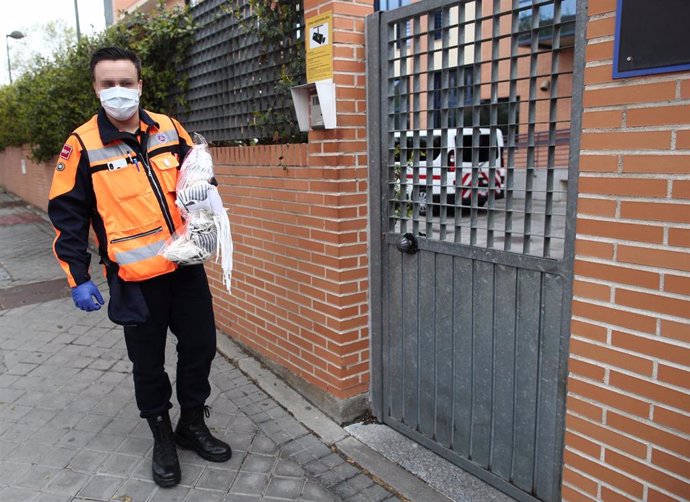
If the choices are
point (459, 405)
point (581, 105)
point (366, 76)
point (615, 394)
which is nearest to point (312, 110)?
point (366, 76)

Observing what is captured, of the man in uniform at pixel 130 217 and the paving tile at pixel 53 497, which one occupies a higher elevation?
the man in uniform at pixel 130 217

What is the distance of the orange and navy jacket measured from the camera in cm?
270

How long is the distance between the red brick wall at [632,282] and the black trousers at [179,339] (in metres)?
1.92

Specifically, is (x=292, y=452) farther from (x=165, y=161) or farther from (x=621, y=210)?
(x=621, y=210)

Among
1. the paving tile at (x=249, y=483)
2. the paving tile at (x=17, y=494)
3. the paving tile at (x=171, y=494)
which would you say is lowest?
the paving tile at (x=171, y=494)

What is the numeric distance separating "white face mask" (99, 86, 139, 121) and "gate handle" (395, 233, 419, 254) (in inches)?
60.9

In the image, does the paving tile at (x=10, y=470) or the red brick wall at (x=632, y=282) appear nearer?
the red brick wall at (x=632, y=282)

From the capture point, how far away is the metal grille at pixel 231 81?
12.8ft

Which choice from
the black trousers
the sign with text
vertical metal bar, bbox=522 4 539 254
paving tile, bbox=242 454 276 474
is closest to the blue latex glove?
the black trousers

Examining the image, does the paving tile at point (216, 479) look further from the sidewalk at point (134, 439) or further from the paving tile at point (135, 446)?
the paving tile at point (135, 446)

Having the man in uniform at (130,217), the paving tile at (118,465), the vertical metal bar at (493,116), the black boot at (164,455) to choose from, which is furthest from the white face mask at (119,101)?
the paving tile at (118,465)

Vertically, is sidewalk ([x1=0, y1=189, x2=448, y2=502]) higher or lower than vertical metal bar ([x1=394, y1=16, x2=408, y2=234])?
lower

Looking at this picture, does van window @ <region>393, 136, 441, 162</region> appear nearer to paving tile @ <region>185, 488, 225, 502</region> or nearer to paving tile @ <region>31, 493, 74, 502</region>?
paving tile @ <region>185, 488, 225, 502</region>

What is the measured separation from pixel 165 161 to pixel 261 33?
1.47 meters
